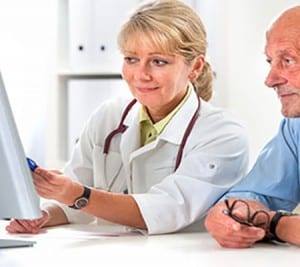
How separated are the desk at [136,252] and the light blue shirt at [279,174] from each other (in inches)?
6.4

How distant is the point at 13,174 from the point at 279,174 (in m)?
0.75

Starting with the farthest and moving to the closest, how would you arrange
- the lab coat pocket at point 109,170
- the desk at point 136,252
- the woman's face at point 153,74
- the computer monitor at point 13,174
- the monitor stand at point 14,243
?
1. the lab coat pocket at point 109,170
2. the woman's face at point 153,74
3. the monitor stand at point 14,243
4. the desk at point 136,252
5. the computer monitor at point 13,174

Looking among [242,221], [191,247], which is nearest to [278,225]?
[242,221]

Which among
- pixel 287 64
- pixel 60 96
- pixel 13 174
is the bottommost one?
pixel 60 96

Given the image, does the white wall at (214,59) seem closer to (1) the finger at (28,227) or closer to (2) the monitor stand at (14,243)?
(1) the finger at (28,227)

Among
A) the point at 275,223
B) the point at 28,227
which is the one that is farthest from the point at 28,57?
the point at 275,223

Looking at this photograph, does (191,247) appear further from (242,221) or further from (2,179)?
(2,179)

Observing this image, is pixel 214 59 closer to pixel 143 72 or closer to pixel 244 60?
pixel 244 60

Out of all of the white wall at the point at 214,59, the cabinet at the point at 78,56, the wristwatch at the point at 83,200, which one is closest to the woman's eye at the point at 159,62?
the wristwatch at the point at 83,200

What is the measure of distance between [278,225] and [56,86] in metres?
1.84

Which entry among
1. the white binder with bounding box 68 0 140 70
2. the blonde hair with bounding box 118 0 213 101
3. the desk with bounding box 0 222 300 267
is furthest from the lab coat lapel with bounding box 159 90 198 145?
the white binder with bounding box 68 0 140 70

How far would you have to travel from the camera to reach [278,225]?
4.70 ft

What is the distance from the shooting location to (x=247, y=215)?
4.80ft

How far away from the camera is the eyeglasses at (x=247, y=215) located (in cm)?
145
